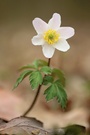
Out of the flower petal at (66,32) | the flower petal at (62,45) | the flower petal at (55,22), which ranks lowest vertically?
the flower petal at (62,45)

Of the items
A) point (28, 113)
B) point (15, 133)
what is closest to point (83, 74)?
point (28, 113)

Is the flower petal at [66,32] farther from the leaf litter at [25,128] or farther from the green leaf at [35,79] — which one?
the leaf litter at [25,128]

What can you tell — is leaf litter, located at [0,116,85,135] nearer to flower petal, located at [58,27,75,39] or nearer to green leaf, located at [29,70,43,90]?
green leaf, located at [29,70,43,90]

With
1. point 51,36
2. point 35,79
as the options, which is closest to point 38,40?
point 51,36

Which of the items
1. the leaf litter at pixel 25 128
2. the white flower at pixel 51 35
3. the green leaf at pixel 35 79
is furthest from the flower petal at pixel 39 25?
the leaf litter at pixel 25 128

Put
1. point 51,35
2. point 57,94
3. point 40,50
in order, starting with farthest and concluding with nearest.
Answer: point 40,50
point 51,35
point 57,94

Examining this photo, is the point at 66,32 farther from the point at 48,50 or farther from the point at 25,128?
the point at 25,128
